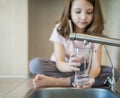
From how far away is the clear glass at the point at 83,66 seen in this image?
2.40 ft

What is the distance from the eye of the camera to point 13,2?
152 cm

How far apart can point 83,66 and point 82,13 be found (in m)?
0.31

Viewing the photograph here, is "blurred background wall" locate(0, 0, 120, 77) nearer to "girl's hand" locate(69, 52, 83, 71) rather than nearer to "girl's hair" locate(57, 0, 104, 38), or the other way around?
"girl's hair" locate(57, 0, 104, 38)

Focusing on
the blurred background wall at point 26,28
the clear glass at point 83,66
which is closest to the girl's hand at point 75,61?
the clear glass at point 83,66

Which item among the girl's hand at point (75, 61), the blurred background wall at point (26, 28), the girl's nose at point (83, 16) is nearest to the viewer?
the girl's hand at point (75, 61)

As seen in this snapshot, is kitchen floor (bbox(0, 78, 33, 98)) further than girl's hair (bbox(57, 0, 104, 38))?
No

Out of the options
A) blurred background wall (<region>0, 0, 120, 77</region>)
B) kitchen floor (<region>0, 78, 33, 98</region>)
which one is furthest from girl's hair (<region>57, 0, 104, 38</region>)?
blurred background wall (<region>0, 0, 120, 77</region>)

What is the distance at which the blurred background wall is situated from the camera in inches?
60.6

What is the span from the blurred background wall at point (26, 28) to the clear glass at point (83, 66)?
32.7 inches

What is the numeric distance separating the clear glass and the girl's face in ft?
0.93

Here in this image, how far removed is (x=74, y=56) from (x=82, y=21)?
342 millimetres

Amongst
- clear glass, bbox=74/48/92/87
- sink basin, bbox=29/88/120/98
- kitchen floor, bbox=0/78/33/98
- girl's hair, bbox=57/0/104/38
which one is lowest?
kitchen floor, bbox=0/78/33/98

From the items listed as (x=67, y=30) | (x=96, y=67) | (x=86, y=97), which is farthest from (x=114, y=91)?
(x=67, y=30)

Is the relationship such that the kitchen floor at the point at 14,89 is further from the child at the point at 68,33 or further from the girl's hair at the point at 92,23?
the girl's hair at the point at 92,23
